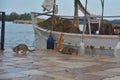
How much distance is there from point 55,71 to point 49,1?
778cm

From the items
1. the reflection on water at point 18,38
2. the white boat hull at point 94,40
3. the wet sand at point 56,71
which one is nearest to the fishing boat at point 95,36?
the white boat hull at point 94,40

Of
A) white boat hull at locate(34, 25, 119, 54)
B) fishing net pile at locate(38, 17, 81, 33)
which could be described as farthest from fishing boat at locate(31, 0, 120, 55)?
fishing net pile at locate(38, 17, 81, 33)

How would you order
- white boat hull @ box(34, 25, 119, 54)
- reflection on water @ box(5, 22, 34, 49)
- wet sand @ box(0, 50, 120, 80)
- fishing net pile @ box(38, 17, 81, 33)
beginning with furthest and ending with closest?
reflection on water @ box(5, 22, 34, 49) < fishing net pile @ box(38, 17, 81, 33) < white boat hull @ box(34, 25, 119, 54) < wet sand @ box(0, 50, 120, 80)

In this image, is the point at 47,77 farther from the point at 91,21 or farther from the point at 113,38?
the point at 91,21

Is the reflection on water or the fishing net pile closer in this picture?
the fishing net pile

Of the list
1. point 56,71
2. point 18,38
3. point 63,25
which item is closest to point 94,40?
point 63,25

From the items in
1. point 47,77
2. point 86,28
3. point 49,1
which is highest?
point 49,1

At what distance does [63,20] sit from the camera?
615 inches

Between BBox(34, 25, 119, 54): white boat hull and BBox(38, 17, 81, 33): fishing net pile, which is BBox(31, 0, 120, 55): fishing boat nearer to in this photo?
BBox(34, 25, 119, 54): white boat hull

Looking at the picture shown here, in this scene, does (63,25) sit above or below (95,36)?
above

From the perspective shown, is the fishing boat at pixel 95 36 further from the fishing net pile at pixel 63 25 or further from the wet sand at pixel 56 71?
the wet sand at pixel 56 71

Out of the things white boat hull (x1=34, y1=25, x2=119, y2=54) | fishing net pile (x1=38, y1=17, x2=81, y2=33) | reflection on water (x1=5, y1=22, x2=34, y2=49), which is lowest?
reflection on water (x1=5, y1=22, x2=34, y2=49)

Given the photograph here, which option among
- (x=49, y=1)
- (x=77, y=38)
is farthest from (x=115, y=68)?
(x=49, y=1)

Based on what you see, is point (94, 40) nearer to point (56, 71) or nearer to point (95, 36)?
point (95, 36)
